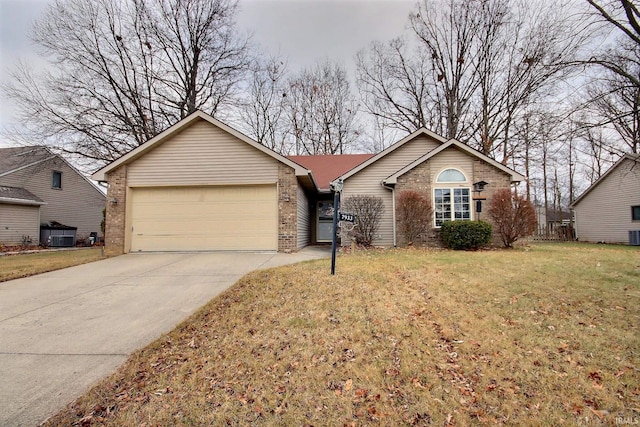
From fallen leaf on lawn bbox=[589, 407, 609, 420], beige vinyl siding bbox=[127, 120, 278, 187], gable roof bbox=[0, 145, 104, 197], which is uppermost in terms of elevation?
gable roof bbox=[0, 145, 104, 197]

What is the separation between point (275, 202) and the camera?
1068 cm

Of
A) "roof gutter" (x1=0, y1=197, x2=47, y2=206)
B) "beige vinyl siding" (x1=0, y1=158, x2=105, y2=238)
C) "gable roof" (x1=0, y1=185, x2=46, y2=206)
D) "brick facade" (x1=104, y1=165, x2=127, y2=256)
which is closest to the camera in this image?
"brick facade" (x1=104, y1=165, x2=127, y2=256)

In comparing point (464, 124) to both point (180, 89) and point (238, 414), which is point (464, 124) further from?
point (238, 414)

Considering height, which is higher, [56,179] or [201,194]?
[56,179]

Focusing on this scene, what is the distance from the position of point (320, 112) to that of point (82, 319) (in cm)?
2191

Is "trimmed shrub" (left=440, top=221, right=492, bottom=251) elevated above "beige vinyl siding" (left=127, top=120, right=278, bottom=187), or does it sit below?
below

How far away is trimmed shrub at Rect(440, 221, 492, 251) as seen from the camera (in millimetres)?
10609

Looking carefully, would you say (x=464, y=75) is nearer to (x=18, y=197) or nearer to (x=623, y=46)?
(x=623, y=46)

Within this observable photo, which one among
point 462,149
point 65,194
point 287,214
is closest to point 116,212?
point 287,214

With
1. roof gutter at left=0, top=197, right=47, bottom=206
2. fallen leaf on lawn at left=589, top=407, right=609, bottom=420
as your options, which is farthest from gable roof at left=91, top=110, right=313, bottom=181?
roof gutter at left=0, top=197, right=47, bottom=206

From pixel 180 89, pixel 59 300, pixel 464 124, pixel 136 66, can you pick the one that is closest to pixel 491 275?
pixel 59 300

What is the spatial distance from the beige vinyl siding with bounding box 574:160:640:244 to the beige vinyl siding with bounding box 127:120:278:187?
18.7m

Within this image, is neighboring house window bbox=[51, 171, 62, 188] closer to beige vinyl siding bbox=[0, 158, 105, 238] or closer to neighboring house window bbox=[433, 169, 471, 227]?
beige vinyl siding bbox=[0, 158, 105, 238]

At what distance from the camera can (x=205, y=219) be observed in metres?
10.8
